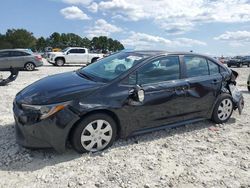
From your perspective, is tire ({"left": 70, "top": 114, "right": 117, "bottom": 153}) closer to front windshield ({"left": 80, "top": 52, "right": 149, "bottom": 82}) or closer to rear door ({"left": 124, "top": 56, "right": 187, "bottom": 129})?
rear door ({"left": 124, "top": 56, "right": 187, "bottom": 129})

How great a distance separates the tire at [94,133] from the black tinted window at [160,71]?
2.99ft

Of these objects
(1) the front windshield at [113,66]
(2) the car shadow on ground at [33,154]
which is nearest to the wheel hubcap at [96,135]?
(2) the car shadow on ground at [33,154]

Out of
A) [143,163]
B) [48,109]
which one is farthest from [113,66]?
[143,163]

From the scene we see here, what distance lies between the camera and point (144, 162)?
13.8 ft

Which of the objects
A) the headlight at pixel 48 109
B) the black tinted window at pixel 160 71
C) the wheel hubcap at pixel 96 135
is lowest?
the wheel hubcap at pixel 96 135

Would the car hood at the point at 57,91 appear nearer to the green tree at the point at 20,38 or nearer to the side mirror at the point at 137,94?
the side mirror at the point at 137,94

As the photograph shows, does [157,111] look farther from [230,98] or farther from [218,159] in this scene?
[230,98]

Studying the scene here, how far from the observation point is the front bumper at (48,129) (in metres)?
4.03

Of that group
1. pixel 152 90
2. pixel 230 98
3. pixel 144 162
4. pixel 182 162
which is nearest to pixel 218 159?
pixel 182 162

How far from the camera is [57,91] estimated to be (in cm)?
428

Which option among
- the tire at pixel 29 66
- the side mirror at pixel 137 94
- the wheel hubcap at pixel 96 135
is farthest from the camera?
the tire at pixel 29 66

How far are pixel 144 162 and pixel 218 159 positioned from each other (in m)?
1.15

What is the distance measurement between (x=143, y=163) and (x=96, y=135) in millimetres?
811

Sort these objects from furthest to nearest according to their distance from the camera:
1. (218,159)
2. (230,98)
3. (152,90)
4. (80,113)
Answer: (230,98) < (152,90) < (218,159) < (80,113)
